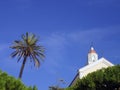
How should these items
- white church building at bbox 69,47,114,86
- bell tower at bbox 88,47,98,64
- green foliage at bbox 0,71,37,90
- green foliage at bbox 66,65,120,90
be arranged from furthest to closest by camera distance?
bell tower at bbox 88,47,98,64 → white church building at bbox 69,47,114,86 → green foliage at bbox 66,65,120,90 → green foliage at bbox 0,71,37,90

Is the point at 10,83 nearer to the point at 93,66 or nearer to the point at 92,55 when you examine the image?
the point at 93,66

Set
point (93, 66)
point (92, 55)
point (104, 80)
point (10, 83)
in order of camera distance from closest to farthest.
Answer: point (10, 83), point (104, 80), point (93, 66), point (92, 55)

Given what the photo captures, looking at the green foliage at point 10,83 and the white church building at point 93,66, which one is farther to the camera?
the white church building at point 93,66

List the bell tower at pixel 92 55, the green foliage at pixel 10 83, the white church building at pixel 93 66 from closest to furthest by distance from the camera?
the green foliage at pixel 10 83 < the white church building at pixel 93 66 < the bell tower at pixel 92 55

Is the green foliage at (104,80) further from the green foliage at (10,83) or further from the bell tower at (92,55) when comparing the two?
the bell tower at (92,55)

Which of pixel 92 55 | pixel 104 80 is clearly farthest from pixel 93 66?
pixel 104 80

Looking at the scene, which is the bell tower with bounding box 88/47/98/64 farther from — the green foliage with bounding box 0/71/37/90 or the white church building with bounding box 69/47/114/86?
the green foliage with bounding box 0/71/37/90

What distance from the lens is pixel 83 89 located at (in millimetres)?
47000

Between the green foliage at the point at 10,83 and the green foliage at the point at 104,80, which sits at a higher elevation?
the green foliage at the point at 104,80

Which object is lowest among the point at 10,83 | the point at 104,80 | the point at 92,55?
the point at 10,83

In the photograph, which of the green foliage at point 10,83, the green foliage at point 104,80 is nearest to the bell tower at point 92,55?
the green foliage at point 104,80

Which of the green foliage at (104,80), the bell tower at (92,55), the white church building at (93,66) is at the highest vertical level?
the bell tower at (92,55)

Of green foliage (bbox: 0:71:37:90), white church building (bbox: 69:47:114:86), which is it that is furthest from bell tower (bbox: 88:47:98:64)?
green foliage (bbox: 0:71:37:90)

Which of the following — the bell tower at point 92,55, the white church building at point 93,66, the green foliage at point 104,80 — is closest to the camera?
the green foliage at point 104,80
